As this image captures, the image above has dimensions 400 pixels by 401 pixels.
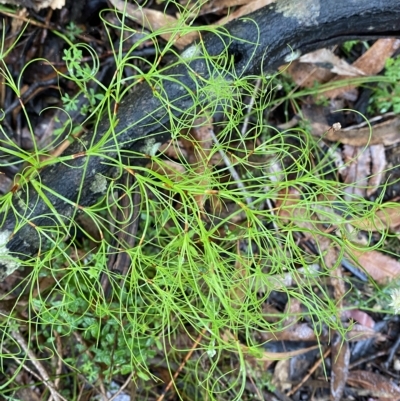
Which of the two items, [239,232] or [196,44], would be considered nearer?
[196,44]

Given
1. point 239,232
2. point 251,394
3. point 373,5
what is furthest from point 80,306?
point 373,5

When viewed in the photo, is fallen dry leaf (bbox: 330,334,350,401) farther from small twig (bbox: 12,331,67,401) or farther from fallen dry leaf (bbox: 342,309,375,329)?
small twig (bbox: 12,331,67,401)

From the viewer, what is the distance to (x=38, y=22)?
4.75 ft

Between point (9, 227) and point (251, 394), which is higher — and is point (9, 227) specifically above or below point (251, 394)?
above

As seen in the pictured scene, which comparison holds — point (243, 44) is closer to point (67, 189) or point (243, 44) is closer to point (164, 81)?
point (164, 81)

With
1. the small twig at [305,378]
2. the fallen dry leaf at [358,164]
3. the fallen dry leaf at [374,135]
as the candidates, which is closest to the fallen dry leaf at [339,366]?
the small twig at [305,378]

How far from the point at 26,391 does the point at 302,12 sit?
1348 millimetres

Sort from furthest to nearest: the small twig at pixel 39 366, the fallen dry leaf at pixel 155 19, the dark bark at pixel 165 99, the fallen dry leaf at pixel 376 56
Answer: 1. the fallen dry leaf at pixel 376 56
2. the fallen dry leaf at pixel 155 19
3. the small twig at pixel 39 366
4. the dark bark at pixel 165 99

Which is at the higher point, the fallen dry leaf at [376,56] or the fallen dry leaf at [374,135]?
the fallen dry leaf at [376,56]

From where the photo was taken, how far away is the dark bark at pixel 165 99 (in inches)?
48.3

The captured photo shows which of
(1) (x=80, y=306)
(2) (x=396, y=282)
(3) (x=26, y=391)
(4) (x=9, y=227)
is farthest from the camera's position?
(2) (x=396, y=282)

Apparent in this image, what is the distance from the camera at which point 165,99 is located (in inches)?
48.1

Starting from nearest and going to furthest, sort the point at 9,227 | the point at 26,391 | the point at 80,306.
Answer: the point at 9,227 < the point at 80,306 < the point at 26,391

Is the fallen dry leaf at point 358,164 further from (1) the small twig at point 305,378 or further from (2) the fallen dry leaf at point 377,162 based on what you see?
(1) the small twig at point 305,378
